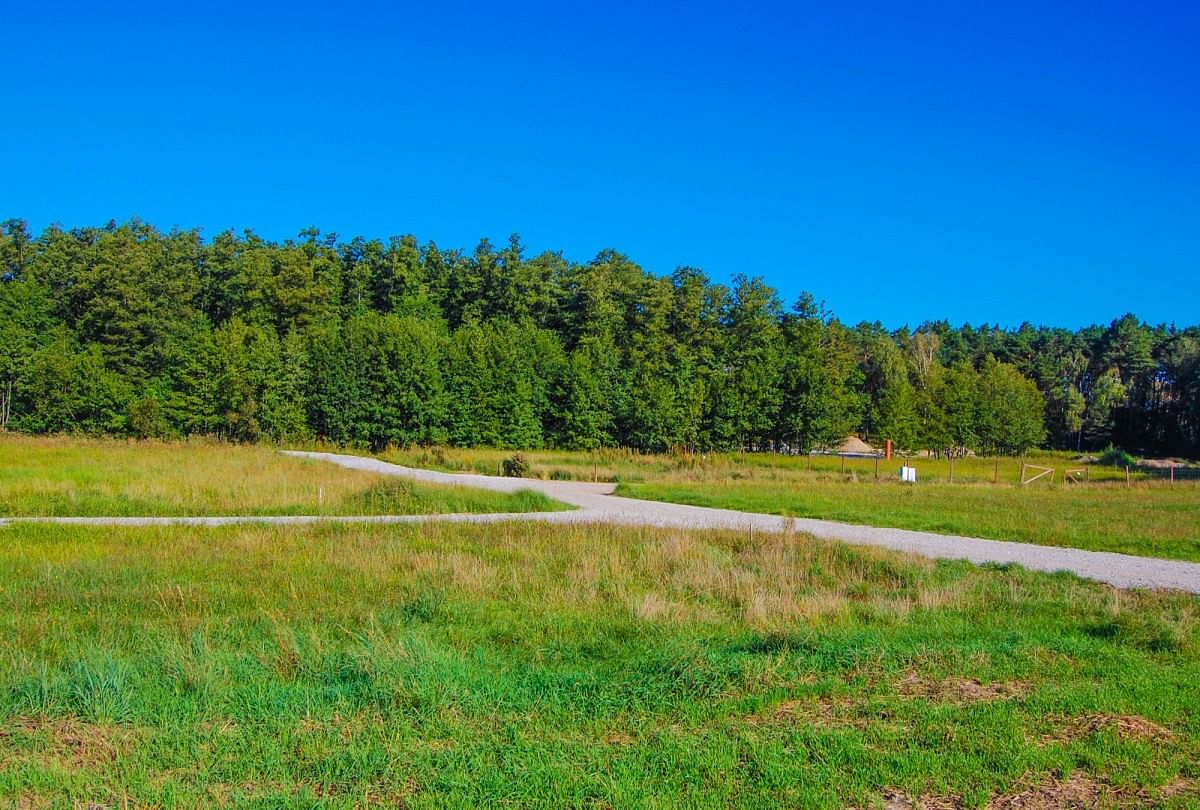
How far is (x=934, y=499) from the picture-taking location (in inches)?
1084

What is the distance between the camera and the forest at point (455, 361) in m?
56.6

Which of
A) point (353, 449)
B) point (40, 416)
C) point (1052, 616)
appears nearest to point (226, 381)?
point (353, 449)

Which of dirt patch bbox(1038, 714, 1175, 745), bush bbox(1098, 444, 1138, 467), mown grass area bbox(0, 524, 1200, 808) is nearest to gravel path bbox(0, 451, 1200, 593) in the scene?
mown grass area bbox(0, 524, 1200, 808)

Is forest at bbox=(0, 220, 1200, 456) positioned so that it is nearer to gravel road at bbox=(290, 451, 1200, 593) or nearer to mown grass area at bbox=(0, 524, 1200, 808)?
gravel road at bbox=(290, 451, 1200, 593)

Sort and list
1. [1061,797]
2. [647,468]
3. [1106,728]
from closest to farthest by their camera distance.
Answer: [1061,797] → [1106,728] → [647,468]

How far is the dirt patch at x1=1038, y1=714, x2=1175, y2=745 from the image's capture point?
555 centimetres

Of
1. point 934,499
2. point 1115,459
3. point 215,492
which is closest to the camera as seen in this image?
point 215,492

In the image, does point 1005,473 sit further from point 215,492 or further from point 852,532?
point 215,492

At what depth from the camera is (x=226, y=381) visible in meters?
54.6

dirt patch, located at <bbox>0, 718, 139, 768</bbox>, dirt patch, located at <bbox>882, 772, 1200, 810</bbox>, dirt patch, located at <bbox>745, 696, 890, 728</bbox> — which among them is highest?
dirt patch, located at <bbox>0, 718, 139, 768</bbox>

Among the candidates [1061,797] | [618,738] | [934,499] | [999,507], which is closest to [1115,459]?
[934,499]

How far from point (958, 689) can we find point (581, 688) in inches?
115

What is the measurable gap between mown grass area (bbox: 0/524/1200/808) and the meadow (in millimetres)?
7552

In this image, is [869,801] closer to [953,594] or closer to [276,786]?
[276,786]
